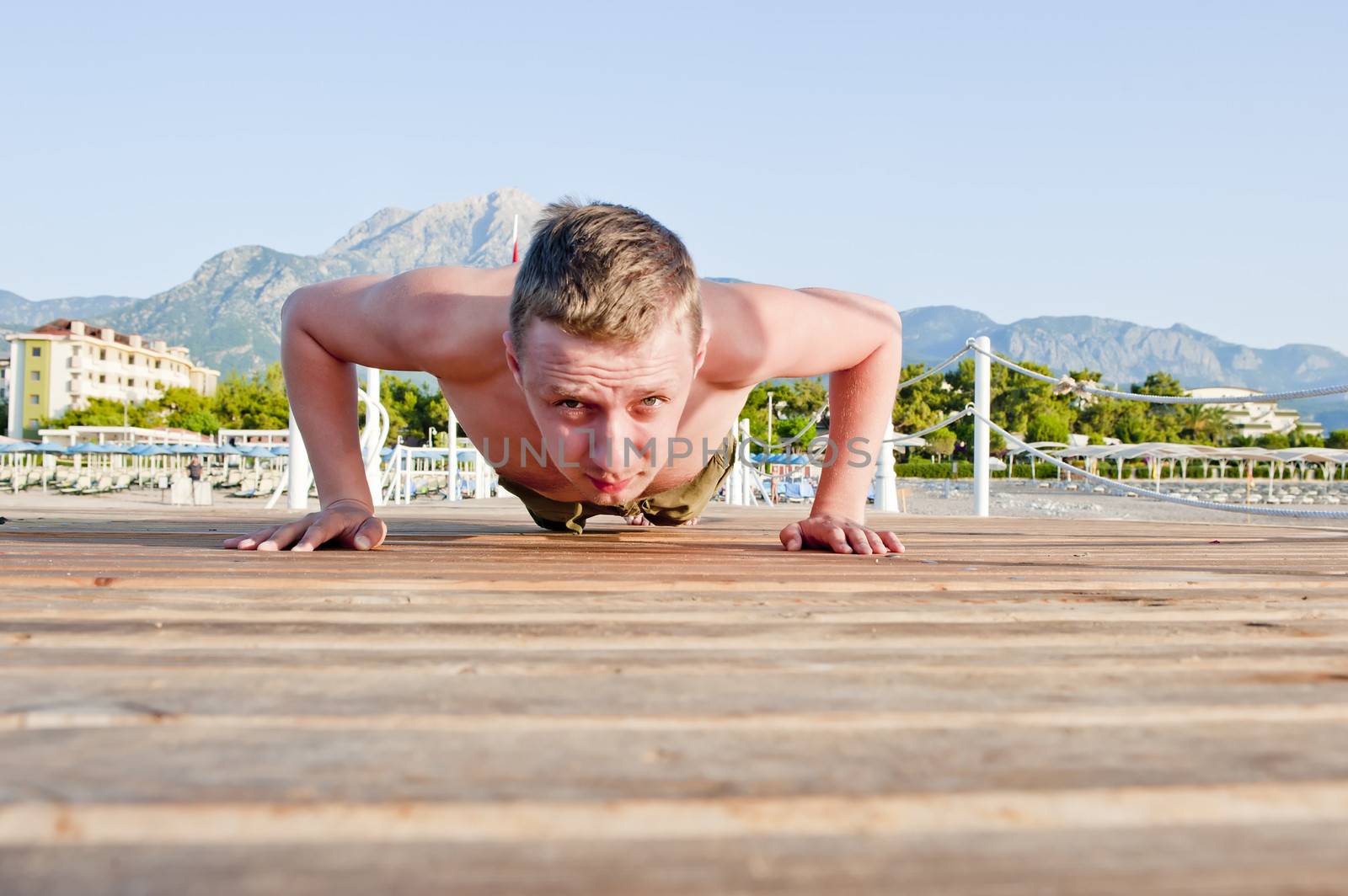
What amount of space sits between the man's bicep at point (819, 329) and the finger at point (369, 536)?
1.40 m

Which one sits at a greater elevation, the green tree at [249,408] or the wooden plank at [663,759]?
the green tree at [249,408]

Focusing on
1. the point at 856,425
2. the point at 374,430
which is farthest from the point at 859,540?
the point at 374,430

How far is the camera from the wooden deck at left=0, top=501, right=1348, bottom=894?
2.15 feet

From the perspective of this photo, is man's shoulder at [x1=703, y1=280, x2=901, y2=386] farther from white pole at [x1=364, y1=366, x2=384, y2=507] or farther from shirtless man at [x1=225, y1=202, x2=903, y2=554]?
white pole at [x1=364, y1=366, x2=384, y2=507]

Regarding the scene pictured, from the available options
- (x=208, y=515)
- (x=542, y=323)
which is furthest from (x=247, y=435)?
(x=542, y=323)

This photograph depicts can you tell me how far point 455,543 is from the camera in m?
3.49

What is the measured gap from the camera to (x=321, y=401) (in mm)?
3650

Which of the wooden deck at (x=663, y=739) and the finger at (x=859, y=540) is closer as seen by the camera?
the wooden deck at (x=663, y=739)

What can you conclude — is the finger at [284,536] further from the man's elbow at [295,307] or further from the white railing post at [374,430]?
the white railing post at [374,430]

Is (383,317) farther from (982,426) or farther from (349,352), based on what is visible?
(982,426)

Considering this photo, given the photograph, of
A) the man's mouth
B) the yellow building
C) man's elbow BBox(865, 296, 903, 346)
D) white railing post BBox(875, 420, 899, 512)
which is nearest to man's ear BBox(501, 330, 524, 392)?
the man's mouth

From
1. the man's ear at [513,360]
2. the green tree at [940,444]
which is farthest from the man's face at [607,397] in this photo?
the green tree at [940,444]

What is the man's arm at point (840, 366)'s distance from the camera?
350 cm

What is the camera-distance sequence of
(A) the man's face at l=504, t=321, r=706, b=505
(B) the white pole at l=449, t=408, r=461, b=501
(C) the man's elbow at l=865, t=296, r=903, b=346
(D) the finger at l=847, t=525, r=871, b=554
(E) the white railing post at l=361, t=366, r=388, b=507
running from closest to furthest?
1. (A) the man's face at l=504, t=321, r=706, b=505
2. (D) the finger at l=847, t=525, r=871, b=554
3. (C) the man's elbow at l=865, t=296, r=903, b=346
4. (E) the white railing post at l=361, t=366, r=388, b=507
5. (B) the white pole at l=449, t=408, r=461, b=501
